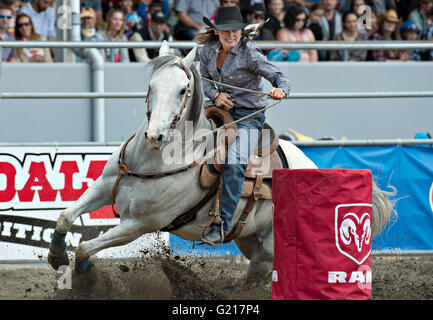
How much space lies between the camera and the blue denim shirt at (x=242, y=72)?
229 inches

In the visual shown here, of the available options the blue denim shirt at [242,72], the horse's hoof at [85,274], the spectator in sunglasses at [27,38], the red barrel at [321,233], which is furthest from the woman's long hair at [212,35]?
the spectator in sunglasses at [27,38]

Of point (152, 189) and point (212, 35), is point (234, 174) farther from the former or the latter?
point (212, 35)

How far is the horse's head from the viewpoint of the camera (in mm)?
4922

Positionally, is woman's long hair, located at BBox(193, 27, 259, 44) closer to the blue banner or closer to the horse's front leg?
the horse's front leg

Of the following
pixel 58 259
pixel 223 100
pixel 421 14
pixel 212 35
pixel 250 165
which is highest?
pixel 421 14

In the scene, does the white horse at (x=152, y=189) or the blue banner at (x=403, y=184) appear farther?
the blue banner at (x=403, y=184)

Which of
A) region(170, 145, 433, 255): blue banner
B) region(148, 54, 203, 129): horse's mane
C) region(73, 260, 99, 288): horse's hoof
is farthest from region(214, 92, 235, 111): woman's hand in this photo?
region(170, 145, 433, 255): blue banner

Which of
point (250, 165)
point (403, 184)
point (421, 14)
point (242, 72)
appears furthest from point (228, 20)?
point (421, 14)

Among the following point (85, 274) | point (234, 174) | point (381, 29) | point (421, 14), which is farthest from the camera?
point (421, 14)

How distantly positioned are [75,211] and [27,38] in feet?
15.2

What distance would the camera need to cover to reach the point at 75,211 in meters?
5.43

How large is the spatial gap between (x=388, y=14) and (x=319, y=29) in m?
1.22

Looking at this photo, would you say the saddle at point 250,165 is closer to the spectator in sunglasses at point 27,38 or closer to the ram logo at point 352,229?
the ram logo at point 352,229

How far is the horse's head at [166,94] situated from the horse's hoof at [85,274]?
45.6 inches
